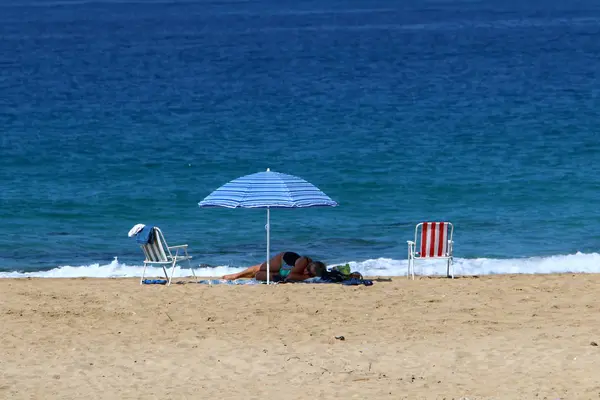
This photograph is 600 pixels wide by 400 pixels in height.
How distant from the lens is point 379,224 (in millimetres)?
20375

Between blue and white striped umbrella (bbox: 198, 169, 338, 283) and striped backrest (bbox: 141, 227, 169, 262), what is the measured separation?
0.66m

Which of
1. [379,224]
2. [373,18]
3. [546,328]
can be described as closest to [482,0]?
[373,18]

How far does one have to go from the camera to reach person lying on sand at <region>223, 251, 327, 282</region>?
45.6 ft

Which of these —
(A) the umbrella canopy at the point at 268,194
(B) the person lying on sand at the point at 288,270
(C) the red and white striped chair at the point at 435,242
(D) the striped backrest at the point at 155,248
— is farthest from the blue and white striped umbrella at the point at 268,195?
(C) the red and white striped chair at the point at 435,242

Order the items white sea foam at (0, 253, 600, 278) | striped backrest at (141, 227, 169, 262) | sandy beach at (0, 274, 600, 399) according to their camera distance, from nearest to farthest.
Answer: sandy beach at (0, 274, 600, 399), striped backrest at (141, 227, 169, 262), white sea foam at (0, 253, 600, 278)

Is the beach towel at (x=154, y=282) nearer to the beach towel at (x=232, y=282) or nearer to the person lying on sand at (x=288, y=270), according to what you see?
the beach towel at (x=232, y=282)

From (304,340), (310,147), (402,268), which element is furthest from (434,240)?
(310,147)

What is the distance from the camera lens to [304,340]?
1077 centimetres

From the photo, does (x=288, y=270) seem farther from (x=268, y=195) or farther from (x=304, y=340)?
(x=304, y=340)

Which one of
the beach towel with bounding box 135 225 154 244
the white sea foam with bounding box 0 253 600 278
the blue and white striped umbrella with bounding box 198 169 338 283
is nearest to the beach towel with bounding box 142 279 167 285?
the beach towel with bounding box 135 225 154 244

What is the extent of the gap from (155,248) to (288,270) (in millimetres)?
1694

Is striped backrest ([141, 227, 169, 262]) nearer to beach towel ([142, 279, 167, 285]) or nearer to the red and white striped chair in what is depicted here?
beach towel ([142, 279, 167, 285])

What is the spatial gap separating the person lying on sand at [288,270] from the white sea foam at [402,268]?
168 cm

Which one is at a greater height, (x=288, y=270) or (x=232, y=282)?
(x=288, y=270)
